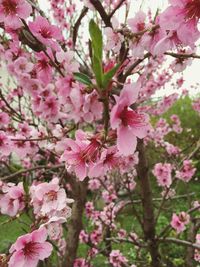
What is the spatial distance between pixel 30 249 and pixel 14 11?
97 cm

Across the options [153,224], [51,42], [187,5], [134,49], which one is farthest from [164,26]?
[153,224]

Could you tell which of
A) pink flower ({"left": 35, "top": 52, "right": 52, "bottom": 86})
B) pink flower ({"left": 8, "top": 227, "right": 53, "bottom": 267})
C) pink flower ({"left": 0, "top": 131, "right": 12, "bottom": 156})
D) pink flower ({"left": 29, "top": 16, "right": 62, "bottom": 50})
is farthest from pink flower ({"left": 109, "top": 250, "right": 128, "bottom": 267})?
pink flower ({"left": 29, "top": 16, "right": 62, "bottom": 50})

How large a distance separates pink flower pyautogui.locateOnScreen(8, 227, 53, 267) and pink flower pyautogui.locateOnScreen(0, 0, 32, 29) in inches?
33.4

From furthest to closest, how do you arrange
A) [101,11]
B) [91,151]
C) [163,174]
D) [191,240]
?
[163,174] < [191,240] < [101,11] < [91,151]

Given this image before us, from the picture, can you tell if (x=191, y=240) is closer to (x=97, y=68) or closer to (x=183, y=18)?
(x=183, y=18)

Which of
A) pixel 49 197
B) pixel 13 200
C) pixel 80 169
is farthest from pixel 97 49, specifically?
pixel 13 200

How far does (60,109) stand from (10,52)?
517mm

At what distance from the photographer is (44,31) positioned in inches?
65.2

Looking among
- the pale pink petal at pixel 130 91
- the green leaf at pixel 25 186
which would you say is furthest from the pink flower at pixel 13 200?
the pale pink petal at pixel 130 91

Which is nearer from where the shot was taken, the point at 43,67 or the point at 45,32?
the point at 45,32

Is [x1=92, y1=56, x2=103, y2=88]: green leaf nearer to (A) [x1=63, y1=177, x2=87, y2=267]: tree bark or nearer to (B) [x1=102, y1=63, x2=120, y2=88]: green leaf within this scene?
(B) [x1=102, y1=63, x2=120, y2=88]: green leaf

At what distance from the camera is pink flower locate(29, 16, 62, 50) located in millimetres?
1626

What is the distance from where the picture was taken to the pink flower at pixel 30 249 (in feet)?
4.35

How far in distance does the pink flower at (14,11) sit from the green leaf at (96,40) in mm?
732
